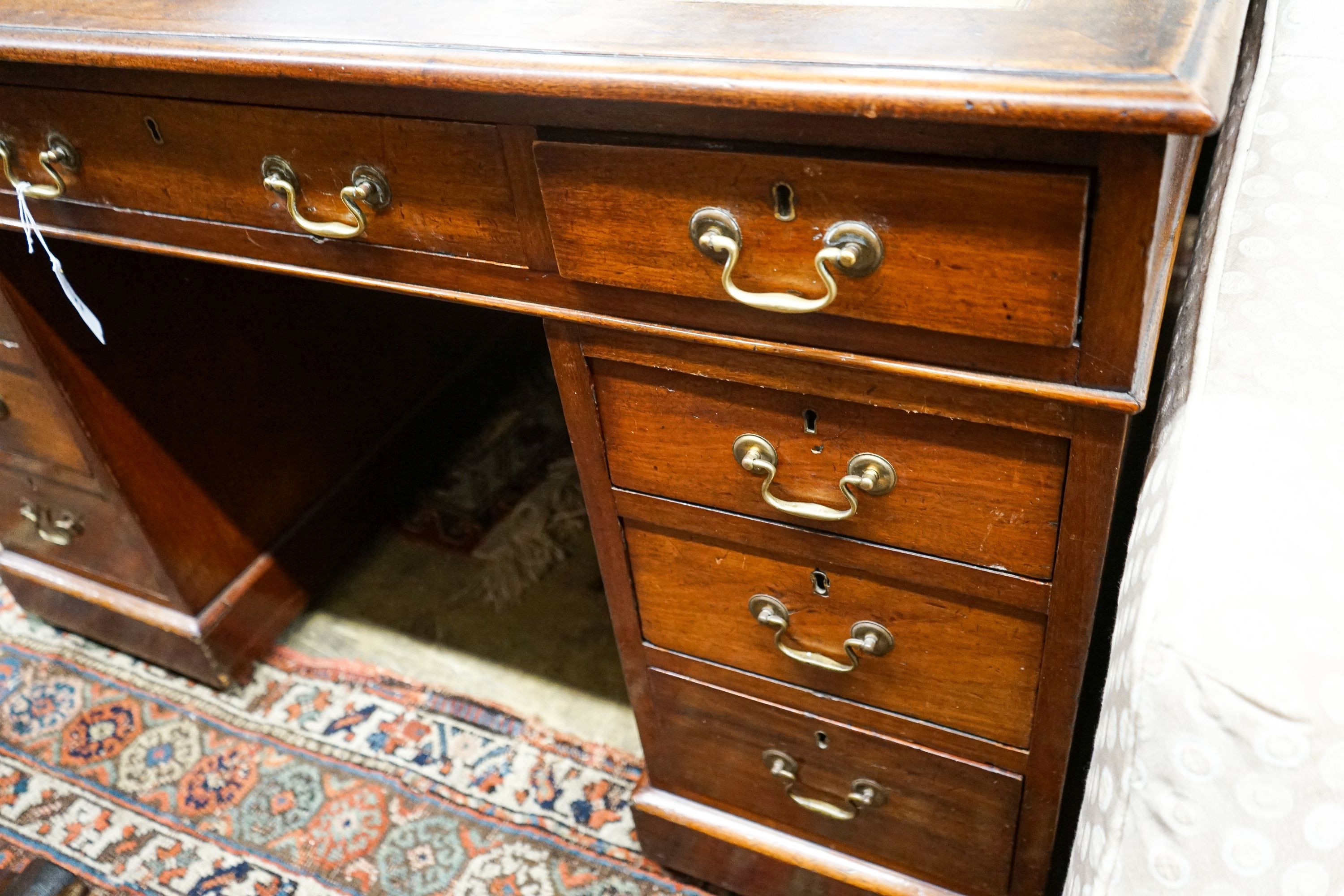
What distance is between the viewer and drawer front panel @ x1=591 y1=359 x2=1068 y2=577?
62 centimetres

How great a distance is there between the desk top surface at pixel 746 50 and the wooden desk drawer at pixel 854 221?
0.05 m

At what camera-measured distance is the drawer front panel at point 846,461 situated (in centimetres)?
62

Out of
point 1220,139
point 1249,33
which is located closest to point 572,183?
point 1220,139

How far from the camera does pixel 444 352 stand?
5.12 ft

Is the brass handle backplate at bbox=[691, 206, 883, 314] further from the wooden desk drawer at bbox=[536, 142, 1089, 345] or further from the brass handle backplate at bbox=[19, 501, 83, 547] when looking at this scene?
the brass handle backplate at bbox=[19, 501, 83, 547]

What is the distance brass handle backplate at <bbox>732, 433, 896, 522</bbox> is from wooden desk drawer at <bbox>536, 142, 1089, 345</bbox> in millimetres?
105

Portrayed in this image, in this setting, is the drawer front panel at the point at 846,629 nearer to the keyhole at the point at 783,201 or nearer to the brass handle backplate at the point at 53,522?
the keyhole at the point at 783,201

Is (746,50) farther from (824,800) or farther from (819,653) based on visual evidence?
(824,800)

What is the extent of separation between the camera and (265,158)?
26.9 inches

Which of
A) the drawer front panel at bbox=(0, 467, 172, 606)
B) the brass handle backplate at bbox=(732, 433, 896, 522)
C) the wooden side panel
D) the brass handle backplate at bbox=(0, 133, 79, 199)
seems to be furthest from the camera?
the drawer front panel at bbox=(0, 467, 172, 606)

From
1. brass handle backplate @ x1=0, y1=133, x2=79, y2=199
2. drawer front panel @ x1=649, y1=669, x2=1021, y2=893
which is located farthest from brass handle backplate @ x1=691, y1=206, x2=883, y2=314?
brass handle backplate @ x1=0, y1=133, x2=79, y2=199

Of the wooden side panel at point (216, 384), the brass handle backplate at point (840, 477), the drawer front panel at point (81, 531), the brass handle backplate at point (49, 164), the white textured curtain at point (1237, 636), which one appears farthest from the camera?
the drawer front panel at point (81, 531)

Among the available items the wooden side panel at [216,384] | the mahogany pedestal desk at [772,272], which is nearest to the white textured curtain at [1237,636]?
the mahogany pedestal desk at [772,272]

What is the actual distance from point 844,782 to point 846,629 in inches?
7.2
